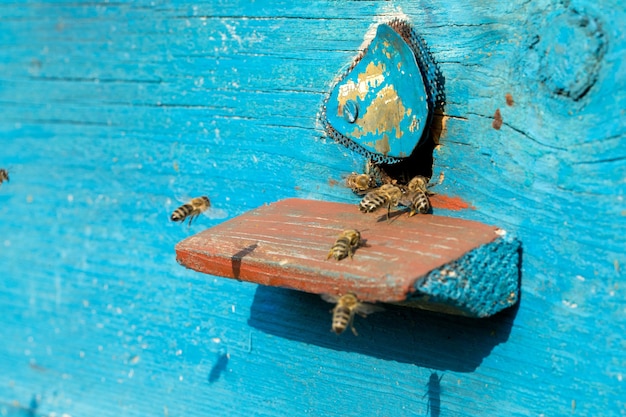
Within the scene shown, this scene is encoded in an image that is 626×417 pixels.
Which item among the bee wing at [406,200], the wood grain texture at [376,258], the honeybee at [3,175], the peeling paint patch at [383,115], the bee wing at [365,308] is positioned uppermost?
the peeling paint patch at [383,115]

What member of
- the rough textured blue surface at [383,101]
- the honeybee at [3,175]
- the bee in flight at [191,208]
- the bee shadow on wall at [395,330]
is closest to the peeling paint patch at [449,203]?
the rough textured blue surface at [383,101]

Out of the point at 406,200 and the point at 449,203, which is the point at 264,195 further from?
the point at 449,203

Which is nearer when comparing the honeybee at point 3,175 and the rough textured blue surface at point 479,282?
the rough textured blue surface at point 479,282

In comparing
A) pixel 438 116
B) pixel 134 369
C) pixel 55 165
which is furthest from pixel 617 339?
pixel 55 165

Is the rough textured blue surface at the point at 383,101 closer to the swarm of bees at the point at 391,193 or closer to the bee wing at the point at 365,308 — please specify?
the swarm of bees at the point at 391,193

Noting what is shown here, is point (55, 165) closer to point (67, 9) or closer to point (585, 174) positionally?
point (67, 9)

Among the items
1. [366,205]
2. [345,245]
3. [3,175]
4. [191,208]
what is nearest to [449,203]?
[366,205]

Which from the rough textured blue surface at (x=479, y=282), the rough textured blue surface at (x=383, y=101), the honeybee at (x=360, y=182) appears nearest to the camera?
the rough textured blue surface at (x=479, y=282)

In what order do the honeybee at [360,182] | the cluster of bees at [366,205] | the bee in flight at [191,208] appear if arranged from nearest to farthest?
1. the cluster of bees at [366,205]
2. the honeybee at [360,182]
3. the bee in flight at [191,208]

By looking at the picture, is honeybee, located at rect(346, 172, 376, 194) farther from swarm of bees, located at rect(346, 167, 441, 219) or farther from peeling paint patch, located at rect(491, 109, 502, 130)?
peeling paint patch, located at rect(491, 109, 502, 130)
